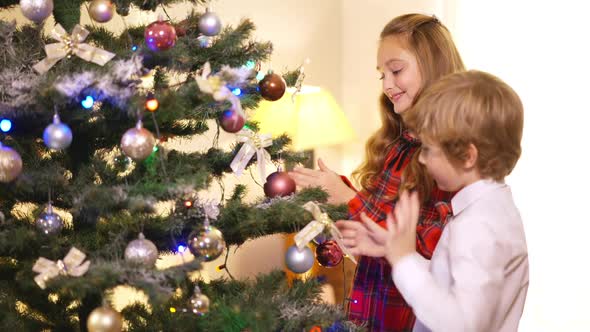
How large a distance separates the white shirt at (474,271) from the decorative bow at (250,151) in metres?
0.32

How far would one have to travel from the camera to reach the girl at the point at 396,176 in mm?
1781

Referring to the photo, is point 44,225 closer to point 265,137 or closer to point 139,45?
point 139,45

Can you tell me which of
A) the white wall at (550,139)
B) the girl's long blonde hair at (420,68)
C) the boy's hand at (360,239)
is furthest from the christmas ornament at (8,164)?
the white wall at (550,139)

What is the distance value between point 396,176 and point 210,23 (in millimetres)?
748

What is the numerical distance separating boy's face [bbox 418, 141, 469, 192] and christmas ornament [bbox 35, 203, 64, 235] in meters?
0.65

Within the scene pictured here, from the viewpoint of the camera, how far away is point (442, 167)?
4.48 ft

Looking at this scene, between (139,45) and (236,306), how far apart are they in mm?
457

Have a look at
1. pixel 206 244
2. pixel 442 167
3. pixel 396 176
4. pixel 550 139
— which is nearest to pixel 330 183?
pixel 396 176

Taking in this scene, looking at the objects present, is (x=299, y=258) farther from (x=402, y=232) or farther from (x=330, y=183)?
(x=330, y=183)

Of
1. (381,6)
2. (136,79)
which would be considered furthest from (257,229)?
(381,6)

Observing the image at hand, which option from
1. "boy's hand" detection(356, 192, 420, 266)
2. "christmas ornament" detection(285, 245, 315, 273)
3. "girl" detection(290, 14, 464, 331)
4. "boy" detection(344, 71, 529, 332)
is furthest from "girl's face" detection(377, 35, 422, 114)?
"christmas ornament" detection(285, 245, 315, 273)

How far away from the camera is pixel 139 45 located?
125cm

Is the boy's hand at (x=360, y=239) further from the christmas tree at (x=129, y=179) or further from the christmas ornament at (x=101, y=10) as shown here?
the christmas ornament at (x=101, y=10)

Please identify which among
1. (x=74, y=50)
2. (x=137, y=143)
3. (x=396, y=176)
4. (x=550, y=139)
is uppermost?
(x=74, y=50)
